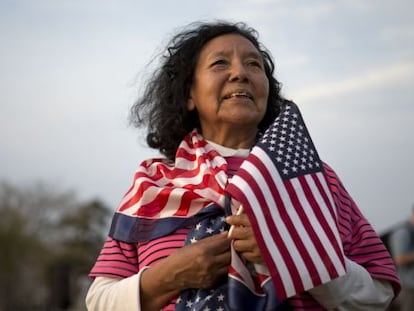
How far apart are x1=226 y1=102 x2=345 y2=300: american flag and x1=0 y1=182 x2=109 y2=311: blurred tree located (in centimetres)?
3724

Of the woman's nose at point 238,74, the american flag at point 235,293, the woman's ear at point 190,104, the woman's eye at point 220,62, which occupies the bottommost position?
the american flag at point 235,293

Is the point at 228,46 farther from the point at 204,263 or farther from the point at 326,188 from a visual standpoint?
the point at 204,263

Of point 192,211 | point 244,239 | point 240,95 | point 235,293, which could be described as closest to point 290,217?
point 244,239

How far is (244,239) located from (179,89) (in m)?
0.87

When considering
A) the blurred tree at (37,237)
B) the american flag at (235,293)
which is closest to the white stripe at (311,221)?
the american flag at (235,293)

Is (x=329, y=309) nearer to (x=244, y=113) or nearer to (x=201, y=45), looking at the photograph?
(x=244, y=113)

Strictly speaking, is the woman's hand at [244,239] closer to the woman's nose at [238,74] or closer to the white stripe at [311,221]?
the white stripe at [311,221]

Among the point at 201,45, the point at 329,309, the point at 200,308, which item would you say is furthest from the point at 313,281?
the point at 201,45

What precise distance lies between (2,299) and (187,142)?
4285 cm

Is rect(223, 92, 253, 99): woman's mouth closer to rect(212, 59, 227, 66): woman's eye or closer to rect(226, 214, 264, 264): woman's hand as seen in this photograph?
rect(212, 59, 227, 66): woman's eye

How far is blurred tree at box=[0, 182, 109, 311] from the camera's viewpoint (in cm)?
4106

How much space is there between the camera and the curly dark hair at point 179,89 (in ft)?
10.2

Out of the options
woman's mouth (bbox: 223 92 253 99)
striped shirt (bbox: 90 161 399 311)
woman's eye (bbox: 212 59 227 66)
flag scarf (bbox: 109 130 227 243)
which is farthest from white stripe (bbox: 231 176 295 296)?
woman's eye (bbox: 212 59 227 66)

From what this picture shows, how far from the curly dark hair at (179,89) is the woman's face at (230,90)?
48mm
